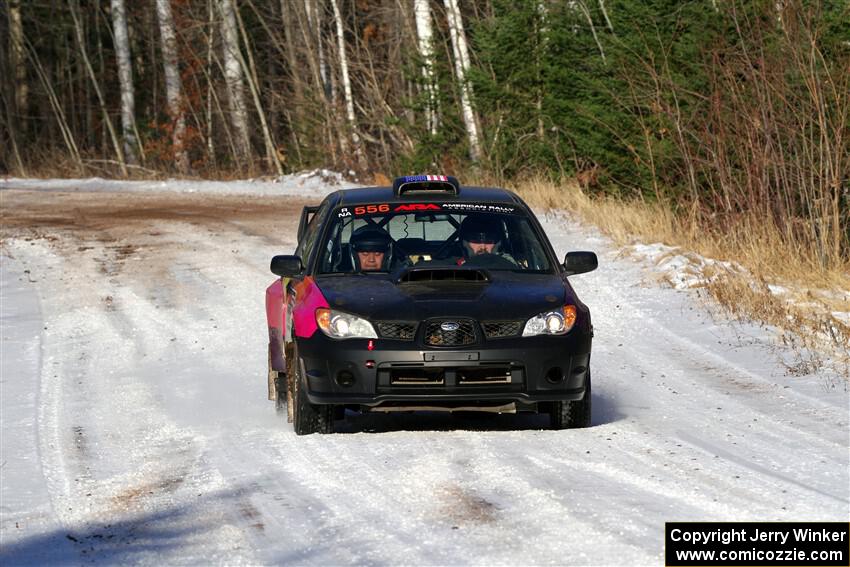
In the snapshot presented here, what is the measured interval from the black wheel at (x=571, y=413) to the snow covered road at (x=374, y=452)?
14 centimetres

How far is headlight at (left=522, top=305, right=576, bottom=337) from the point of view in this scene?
9.04 m

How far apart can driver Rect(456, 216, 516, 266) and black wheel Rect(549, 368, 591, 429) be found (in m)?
1.21

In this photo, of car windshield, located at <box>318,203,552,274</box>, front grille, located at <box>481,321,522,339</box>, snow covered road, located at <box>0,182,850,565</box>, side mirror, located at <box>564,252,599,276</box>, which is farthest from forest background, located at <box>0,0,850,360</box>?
front grille, located at <box>481,321,522,339</box>

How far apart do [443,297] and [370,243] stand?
43.9 inches

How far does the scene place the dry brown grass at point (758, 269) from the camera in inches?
524

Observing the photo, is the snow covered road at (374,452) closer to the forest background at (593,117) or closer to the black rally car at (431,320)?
the black rally car at (431,320)

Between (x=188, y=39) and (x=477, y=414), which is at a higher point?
(x=188, y=39)

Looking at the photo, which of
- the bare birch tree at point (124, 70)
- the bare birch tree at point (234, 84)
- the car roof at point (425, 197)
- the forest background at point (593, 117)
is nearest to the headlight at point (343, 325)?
the car roof at point (425, 197)

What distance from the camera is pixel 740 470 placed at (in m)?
7.91

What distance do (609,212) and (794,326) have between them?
7.62 m

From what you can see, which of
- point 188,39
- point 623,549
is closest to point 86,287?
point 623,549

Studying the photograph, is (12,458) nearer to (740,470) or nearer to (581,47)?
(740,470)

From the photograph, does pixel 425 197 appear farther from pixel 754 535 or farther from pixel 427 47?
pixel 427 47

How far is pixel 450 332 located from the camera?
351 inches
